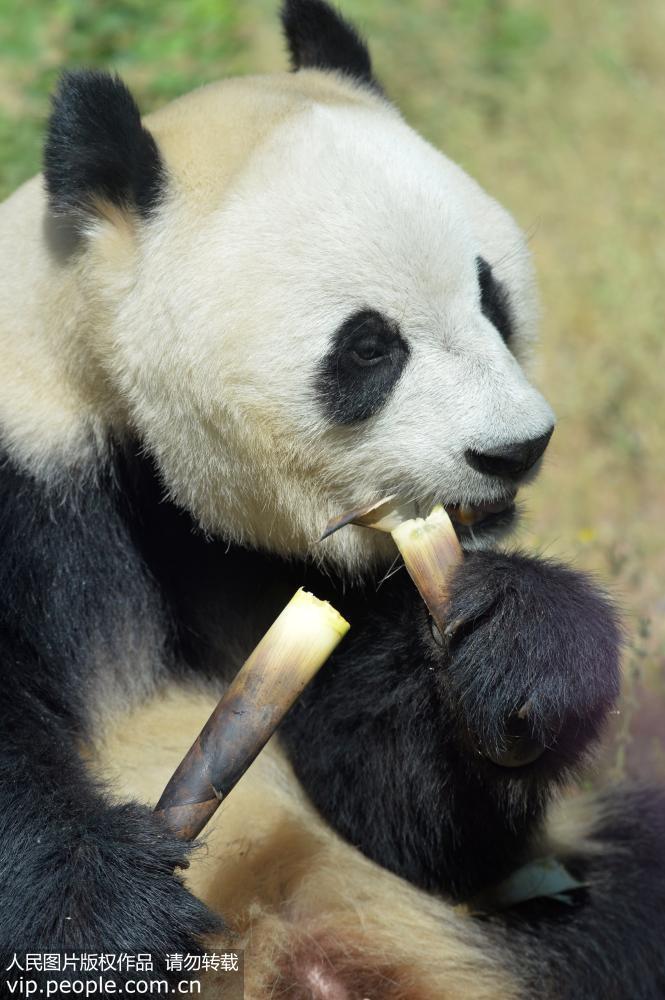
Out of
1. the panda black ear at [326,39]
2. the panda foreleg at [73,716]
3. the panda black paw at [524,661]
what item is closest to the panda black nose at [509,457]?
the panda black paw at [524,661]

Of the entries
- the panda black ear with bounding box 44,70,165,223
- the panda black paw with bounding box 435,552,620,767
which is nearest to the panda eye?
the panda black paw with bounding box 435,552,620,767

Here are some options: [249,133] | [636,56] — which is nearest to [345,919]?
[249,133]

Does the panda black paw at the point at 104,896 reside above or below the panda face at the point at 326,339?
below

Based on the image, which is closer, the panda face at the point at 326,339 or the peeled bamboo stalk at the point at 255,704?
the peeled bamboo stalk at the point at 255,704

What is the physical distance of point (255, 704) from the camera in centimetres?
246

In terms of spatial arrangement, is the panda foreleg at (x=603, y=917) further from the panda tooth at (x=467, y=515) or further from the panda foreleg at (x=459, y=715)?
the panda tooth at (x=467, y=515)

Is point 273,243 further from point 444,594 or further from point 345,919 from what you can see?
point 345,919

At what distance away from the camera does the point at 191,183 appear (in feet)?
9.20

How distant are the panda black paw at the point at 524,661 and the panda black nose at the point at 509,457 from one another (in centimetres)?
24

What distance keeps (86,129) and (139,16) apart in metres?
3.58

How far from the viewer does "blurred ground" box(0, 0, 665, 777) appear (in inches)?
199

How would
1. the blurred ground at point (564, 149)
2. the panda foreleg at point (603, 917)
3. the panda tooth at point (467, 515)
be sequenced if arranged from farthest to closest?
the blurred ground at point (564, 149), the panda foreleg at point (603, 917), the panda tooth at point (467, 515)

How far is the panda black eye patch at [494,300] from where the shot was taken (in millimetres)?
2783

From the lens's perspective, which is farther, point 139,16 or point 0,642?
point 139,16
